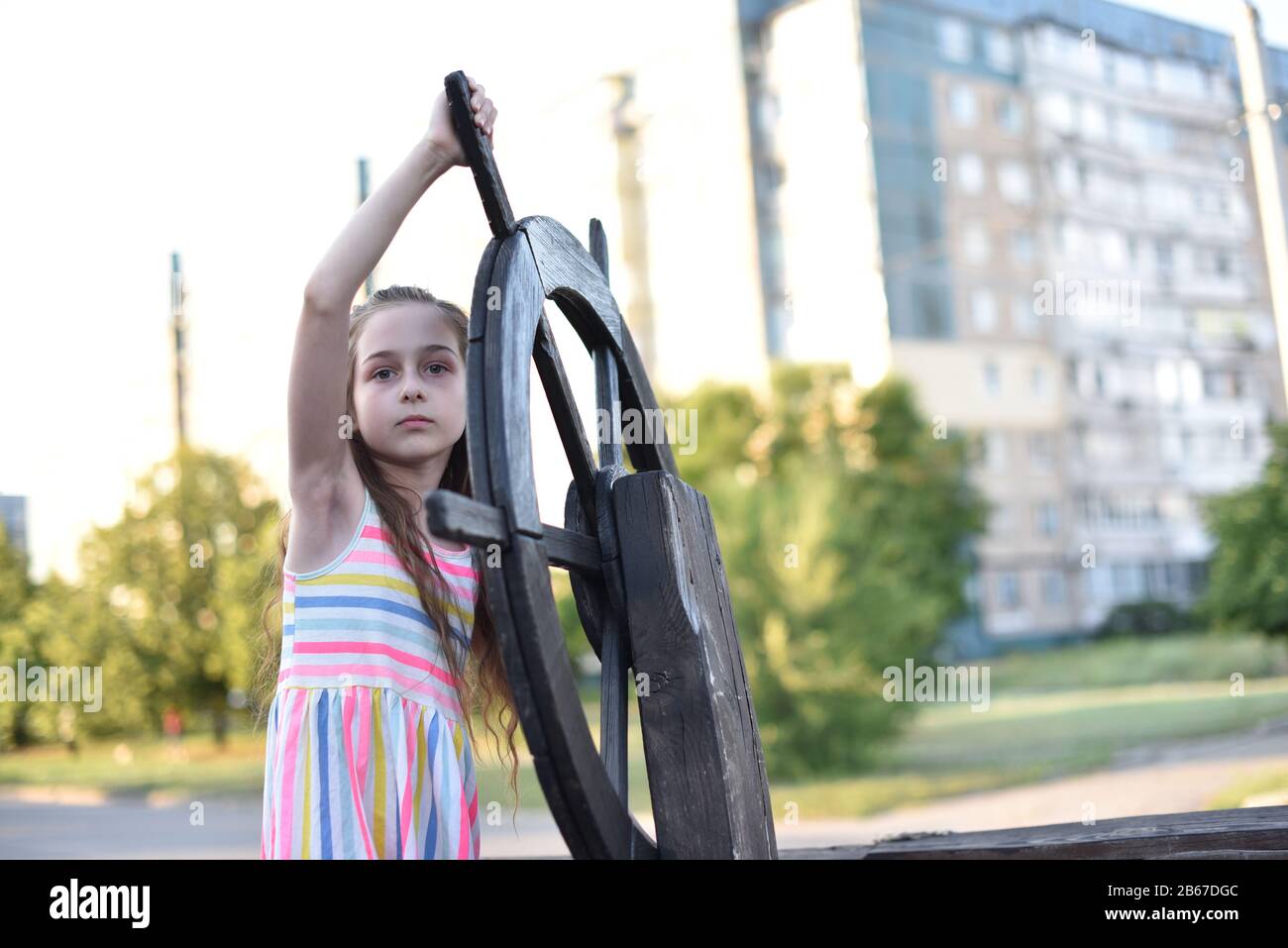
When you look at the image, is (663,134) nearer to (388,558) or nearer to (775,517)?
(775,517)

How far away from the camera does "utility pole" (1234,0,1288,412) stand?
830 centimetres

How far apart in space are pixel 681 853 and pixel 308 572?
64 cm

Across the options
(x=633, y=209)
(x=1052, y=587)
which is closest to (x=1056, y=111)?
(x=633, y=209)

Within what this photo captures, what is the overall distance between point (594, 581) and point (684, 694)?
232 mm

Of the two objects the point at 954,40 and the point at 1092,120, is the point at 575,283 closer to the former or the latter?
the point at 954,40

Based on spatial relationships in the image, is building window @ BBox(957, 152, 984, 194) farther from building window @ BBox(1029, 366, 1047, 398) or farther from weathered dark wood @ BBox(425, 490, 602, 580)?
weathered dark wood @ BBox(425, 490, 602, 580)

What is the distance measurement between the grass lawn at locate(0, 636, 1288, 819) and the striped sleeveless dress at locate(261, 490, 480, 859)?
778cm

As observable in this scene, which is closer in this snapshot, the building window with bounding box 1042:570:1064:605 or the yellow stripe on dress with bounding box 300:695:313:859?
the yellow stripe on dress with bounding box 300:695:313:859

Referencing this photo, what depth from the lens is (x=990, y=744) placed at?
1653cm

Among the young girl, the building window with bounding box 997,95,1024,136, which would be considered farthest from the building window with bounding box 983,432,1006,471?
the young girl

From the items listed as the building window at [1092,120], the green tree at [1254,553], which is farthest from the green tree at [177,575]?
the building window at [1092,120]

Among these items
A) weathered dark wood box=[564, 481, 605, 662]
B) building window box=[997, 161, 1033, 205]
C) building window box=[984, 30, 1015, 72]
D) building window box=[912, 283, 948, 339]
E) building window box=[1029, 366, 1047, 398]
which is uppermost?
building window box=[984, 30, 1015, 72]

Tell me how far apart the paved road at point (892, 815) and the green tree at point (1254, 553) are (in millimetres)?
1447
